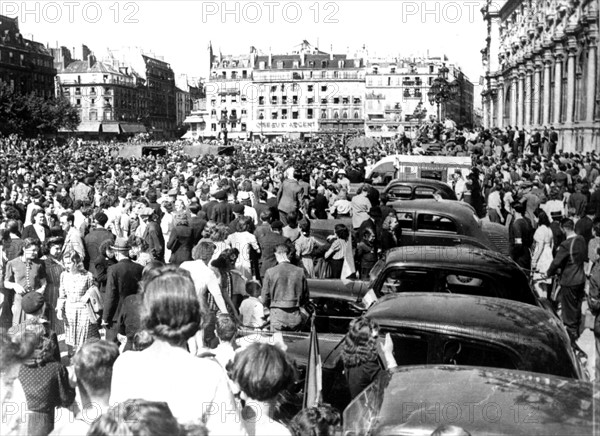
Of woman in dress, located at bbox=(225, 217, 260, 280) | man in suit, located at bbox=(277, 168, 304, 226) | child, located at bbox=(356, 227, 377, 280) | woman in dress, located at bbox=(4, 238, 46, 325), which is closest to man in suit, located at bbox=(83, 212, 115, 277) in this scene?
woman in dress, located at bbox=(4, 238, 46, 325)

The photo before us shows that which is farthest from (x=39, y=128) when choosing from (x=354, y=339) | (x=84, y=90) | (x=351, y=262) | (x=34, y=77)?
(x=354, y=339)

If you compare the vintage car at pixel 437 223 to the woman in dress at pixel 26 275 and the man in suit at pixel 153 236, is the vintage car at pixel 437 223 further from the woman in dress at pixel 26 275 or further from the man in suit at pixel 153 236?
the woman in dress at pixel 26 275

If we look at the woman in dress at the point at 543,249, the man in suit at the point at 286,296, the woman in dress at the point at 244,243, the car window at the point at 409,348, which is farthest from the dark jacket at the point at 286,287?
the woman in dress at the point at 543,249

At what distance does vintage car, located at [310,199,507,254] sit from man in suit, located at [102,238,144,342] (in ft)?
18.0

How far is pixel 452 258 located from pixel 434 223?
4.87 metres

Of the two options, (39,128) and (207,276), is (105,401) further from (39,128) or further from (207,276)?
(39,128)

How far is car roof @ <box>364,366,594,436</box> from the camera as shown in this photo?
165 inches

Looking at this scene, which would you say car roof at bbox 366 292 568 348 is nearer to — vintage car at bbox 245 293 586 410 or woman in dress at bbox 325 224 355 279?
vintage car at bbox 245 293 586 410

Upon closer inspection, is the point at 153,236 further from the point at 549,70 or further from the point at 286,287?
the point at 549,70

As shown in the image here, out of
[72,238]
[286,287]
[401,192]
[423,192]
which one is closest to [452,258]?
[286,287]

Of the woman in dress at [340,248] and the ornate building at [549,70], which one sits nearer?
the woman in dress at [340,248]

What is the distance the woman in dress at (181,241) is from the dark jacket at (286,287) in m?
3.18

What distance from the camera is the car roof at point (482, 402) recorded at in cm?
420

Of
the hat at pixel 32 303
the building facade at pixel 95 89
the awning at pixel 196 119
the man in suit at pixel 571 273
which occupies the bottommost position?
the man in suit at pixel 571 273
